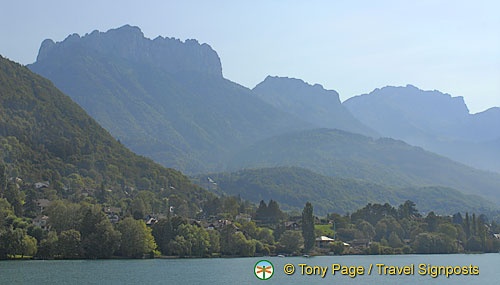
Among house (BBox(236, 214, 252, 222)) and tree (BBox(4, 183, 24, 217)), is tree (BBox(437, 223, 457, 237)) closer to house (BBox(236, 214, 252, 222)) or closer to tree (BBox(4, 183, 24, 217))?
house (BBox(236, 214, 252, 222))

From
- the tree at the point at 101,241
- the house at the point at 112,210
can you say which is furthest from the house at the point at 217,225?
the tree at the point at 101,241

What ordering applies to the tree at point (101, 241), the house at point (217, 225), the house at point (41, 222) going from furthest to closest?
the house at point (217, 225), the house at point (41, 222), the tree at point (101, 241)

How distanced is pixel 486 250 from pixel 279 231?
183ft

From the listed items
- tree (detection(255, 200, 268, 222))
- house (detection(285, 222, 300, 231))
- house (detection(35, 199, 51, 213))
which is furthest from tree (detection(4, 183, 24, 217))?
tree (detection(255, 200, 268, 222))

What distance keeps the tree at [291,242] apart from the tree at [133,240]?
34.3m

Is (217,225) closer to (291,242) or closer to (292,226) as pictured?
(291,242)

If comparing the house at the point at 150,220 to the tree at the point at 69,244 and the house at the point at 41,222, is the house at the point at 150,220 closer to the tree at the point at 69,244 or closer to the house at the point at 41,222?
the house at the point at 41,222

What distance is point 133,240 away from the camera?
114m

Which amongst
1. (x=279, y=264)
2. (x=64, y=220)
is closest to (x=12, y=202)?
(x=64, y=220)

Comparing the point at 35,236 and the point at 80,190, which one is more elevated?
the point at 80,190

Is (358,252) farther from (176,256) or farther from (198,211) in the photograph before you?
(198,211)

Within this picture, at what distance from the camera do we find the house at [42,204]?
481 feet

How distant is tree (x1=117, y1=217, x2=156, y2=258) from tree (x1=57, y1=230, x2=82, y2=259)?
27.7ft

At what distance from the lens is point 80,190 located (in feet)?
577
